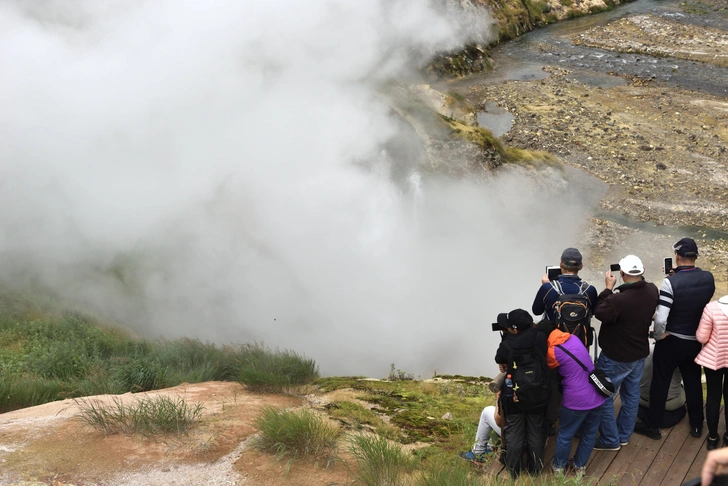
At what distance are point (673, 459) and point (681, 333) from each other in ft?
2.61

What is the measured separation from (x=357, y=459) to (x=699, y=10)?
2743cm

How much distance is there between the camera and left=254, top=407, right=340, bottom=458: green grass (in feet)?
13.4

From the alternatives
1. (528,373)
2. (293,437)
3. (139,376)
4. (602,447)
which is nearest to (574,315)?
(528,373)

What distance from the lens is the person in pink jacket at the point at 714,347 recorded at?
3854 mm

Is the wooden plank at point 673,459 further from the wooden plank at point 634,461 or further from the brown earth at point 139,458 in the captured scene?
the brown earth at point 139,458

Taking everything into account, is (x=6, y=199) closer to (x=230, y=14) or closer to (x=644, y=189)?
(x=230, y=14)

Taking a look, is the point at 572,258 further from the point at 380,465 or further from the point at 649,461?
the point at 380,465

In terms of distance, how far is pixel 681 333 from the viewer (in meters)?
4.05

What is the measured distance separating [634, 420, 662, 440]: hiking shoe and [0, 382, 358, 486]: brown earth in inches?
78.9

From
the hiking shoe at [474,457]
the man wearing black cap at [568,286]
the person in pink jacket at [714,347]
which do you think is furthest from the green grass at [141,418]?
the person in pink jacket at [714,347]

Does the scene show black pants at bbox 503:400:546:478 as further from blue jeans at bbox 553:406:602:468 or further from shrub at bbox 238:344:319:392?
shrub at bbox 238:344:319:392

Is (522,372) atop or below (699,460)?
atop

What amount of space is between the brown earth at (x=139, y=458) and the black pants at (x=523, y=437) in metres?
0.99

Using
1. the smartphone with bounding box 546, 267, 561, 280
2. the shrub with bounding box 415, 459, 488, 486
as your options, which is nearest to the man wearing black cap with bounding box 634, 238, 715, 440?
the smartphone with bounding box 546, 267, 561, 280
